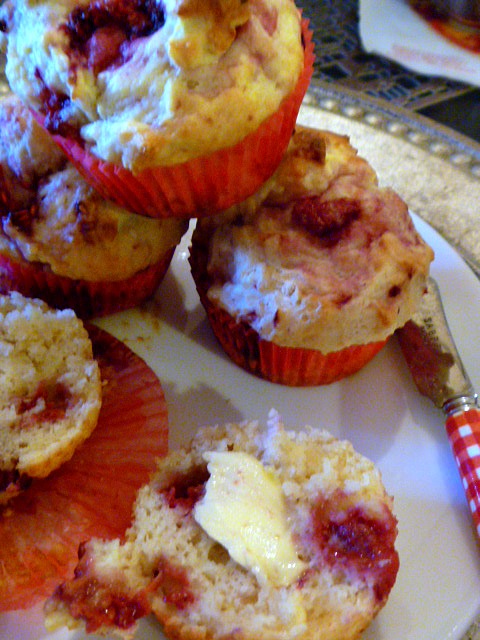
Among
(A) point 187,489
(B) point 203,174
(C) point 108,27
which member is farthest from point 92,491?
(C) point 108,27

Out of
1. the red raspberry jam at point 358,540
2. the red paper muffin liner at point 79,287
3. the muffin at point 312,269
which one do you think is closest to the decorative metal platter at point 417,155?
the muffin at point 312,269

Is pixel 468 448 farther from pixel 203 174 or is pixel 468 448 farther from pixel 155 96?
pixel 155 96

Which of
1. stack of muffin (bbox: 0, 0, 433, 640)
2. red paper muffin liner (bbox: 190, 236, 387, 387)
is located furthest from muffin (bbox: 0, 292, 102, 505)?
red paper muffin liner (bbox: 190, 236, 387, 387)

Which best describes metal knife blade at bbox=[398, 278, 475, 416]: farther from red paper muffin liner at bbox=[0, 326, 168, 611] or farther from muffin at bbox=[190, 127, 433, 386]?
red paper muffin liner at bbox=[0, 326, 168, 611]

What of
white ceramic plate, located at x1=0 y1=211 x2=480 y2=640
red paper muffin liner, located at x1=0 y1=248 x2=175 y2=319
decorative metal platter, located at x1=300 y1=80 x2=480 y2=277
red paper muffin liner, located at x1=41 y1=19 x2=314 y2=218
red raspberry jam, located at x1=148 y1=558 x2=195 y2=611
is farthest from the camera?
decorative metal platter, located at x1=300 y1=80 x2=480 y2=277

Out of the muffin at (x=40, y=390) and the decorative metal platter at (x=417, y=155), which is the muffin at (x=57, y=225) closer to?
the muffin at (x=40, y=390)

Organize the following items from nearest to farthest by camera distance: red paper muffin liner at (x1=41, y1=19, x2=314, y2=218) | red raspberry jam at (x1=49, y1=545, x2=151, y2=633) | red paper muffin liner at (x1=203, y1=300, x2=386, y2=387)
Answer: red raspberry jam at (x1=49, y1=545, x2=151, y2=633)
red paper muffin liner at (x1=41, y1=19, x2=314, y2=218)
red paper muffin liner at (x1=203, y1=300, x2=386, y2=387)
